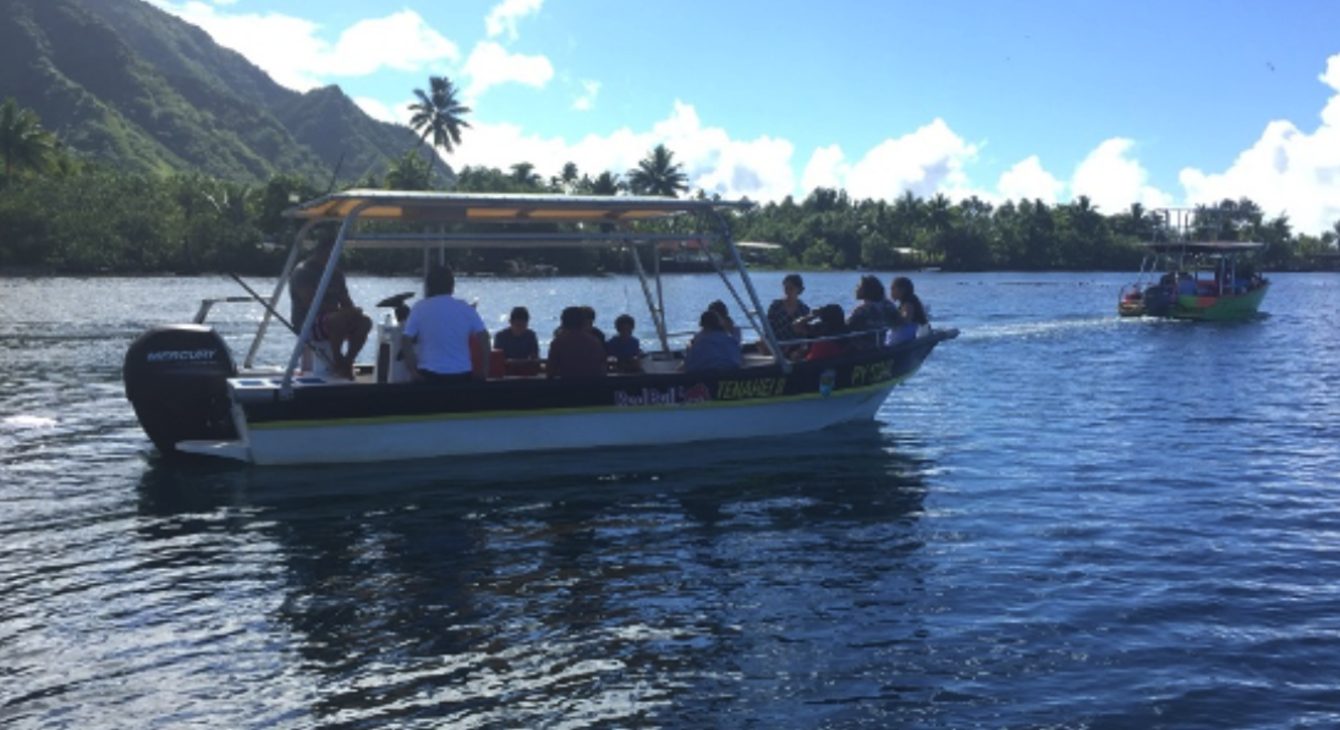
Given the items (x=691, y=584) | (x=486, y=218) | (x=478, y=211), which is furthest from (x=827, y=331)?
(x=691, y=584)

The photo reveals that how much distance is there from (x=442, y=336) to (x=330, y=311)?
1644 mm

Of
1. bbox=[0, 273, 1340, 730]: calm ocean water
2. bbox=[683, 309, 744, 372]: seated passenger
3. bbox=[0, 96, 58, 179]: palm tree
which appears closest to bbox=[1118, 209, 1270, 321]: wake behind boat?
bbox=[0, 273, 1340, 730]: calm ocean water

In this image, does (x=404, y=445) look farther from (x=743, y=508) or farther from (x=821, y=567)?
(x=821, y=567)

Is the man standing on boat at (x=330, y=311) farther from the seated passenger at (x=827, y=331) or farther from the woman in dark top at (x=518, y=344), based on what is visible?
the seated passenger at (x=827, y=331)

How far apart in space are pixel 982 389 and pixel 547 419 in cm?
1229

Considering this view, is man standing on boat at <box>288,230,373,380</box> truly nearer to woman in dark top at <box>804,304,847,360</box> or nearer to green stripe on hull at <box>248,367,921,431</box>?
green stripe on hull at <box>248,367,921,431</box>

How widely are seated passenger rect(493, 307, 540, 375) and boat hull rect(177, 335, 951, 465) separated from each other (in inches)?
44.2

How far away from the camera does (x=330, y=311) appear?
514 inches

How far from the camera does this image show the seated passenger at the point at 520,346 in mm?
14227

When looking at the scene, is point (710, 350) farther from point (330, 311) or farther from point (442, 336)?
point (330, 311)

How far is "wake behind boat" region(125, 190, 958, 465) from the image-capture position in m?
12.2

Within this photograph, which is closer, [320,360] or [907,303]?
[320,360]

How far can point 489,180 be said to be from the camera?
378 ft

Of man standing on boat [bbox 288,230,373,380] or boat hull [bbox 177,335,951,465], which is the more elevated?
man standing on boat [bbox 288,230,373,380]
